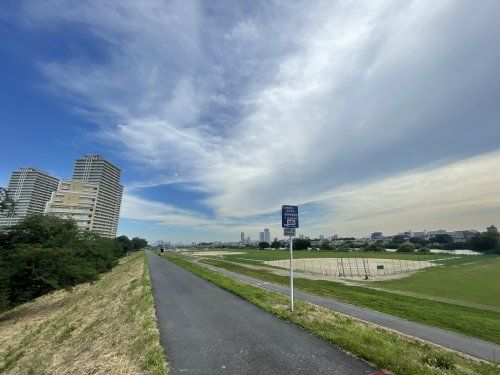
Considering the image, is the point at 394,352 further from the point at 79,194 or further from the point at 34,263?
the point at 79,194

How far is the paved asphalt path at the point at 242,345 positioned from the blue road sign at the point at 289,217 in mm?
4034

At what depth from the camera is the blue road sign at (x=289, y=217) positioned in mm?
13359

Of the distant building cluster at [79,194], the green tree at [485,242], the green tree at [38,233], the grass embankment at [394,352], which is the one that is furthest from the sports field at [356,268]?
the green tree at [485,242]

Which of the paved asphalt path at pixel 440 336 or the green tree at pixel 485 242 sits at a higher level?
the green tree at pixel 485 242

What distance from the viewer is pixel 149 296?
1691 cm

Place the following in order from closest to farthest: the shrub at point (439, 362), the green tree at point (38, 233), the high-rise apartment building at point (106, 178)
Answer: the shrub at point (439, 362), the green tree at point (38, 233), the high-rise apartment building at point (106, 178)

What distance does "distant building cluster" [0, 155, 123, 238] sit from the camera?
11423 cm

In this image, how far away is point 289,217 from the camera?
13.5 m

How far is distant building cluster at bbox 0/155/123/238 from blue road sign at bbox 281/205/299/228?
76.0 m

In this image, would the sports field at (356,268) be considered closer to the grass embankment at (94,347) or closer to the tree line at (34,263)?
the tree line at (34,263)

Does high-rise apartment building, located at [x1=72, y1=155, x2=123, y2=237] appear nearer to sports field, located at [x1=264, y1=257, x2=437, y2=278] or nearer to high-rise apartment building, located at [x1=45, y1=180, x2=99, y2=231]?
high-rise apartment building, located at [x1=45, y1=180, x2=99, y2=231]

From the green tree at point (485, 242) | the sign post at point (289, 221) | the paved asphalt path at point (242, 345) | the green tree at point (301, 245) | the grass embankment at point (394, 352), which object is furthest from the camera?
the green tree at point (301, 245)

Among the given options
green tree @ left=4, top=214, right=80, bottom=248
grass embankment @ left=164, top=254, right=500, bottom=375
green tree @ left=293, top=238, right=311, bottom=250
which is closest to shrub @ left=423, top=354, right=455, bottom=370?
grass embankment @ left=164, top=254, right=500, bottom=375

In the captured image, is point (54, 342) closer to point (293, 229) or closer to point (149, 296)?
point (149, 296)
